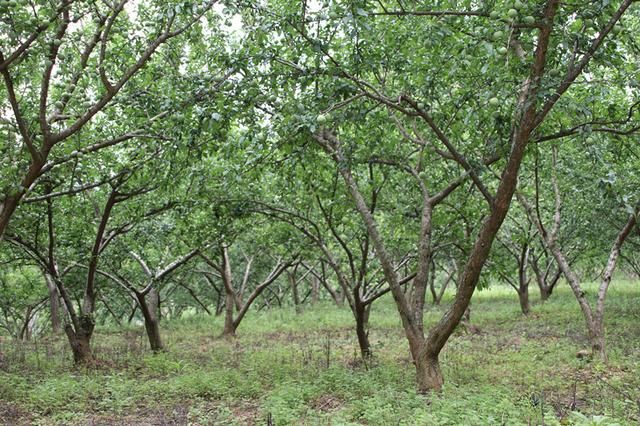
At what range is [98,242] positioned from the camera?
11242 millimetres

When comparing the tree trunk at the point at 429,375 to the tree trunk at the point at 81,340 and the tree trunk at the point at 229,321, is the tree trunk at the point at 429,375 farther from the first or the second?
the tree trunk at the point at 229,321

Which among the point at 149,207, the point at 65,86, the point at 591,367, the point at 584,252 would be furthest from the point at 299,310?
the point at 65,86

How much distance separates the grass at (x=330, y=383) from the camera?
21.7 feet

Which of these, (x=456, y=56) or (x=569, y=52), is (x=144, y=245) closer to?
(x=456, y=56)

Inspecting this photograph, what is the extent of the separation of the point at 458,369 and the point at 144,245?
7.63 metres

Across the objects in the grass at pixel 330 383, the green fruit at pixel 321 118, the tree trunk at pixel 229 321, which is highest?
the green fruit at pixel 321 118

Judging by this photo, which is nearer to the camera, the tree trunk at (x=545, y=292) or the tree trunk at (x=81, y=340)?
the tree trunk at (x=81, y=340)

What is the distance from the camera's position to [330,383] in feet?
28.9

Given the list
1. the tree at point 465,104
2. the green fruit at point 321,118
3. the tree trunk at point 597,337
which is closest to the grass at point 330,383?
the tree trunk at point 597,337

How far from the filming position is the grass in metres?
6.62

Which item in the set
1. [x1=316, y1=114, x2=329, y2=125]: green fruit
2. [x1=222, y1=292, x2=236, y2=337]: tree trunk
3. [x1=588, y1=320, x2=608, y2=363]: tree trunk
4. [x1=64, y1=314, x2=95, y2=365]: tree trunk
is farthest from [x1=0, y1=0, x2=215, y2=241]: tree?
[x1=222, y1=292, x2=236, y2=337]: tree trunk

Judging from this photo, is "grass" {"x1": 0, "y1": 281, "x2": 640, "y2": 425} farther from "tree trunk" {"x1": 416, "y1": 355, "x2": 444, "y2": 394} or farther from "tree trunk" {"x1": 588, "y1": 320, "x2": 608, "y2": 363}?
"tree trunk" {"x1": 588, "y1": 320, "x2": 608, "y2": 363}

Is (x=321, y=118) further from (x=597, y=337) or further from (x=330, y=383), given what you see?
(x=597, y=337)

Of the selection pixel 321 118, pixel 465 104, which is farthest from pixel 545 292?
pixel 321 118
